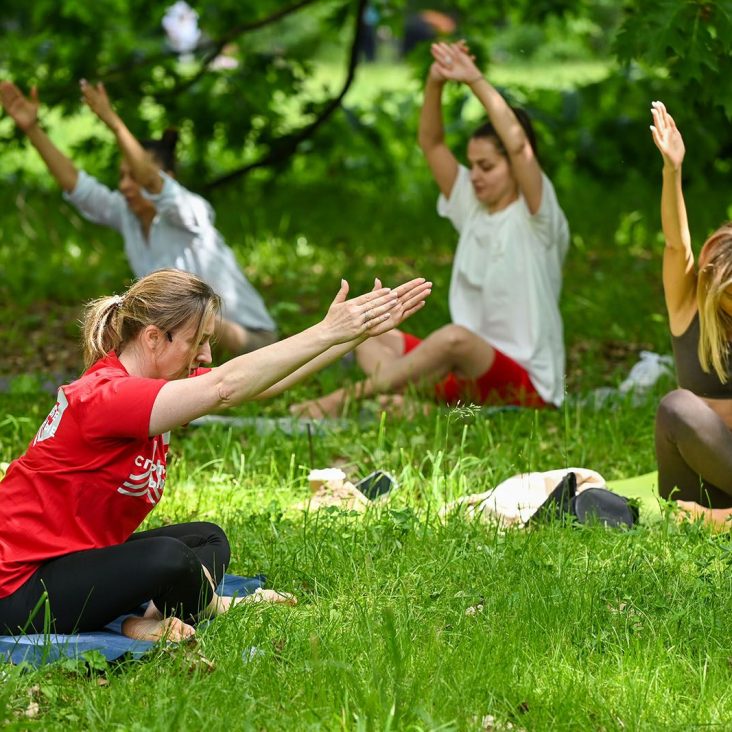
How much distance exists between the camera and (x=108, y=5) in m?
8.83

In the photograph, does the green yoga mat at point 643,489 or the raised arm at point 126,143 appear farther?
the raised arm at point 126,143

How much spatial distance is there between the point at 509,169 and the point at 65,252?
3.42m

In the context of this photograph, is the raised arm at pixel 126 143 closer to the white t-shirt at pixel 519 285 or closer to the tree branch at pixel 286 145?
the white t-shirt at pixel 519 285

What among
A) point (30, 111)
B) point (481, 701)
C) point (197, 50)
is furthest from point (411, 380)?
point (197, 50)

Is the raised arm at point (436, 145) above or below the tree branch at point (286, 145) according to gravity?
above

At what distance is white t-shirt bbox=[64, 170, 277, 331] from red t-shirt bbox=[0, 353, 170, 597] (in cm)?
298

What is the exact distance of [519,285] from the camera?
5.68 meters

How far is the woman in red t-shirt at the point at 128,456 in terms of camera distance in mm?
2982

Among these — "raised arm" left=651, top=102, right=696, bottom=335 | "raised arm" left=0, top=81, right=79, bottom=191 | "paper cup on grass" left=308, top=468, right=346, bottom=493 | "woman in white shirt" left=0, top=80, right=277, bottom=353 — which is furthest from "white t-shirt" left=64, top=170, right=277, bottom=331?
"raised arm" left=651, top=102, right=696, bottom=335

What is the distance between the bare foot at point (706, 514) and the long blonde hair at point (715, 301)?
45 centimetres

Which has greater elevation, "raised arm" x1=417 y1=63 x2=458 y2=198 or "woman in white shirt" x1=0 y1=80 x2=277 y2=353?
"raised arm" x1=417 y1=63 x2=458 y2=198

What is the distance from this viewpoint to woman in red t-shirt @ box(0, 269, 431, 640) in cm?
298

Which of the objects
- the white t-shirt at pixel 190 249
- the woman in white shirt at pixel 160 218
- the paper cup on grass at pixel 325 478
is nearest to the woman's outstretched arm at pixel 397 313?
the paper cup on grass at pixel 325 478

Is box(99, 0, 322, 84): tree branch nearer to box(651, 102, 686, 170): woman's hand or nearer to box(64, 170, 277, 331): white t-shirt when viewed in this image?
box(64, 170, 277, 331): white t-shirt
